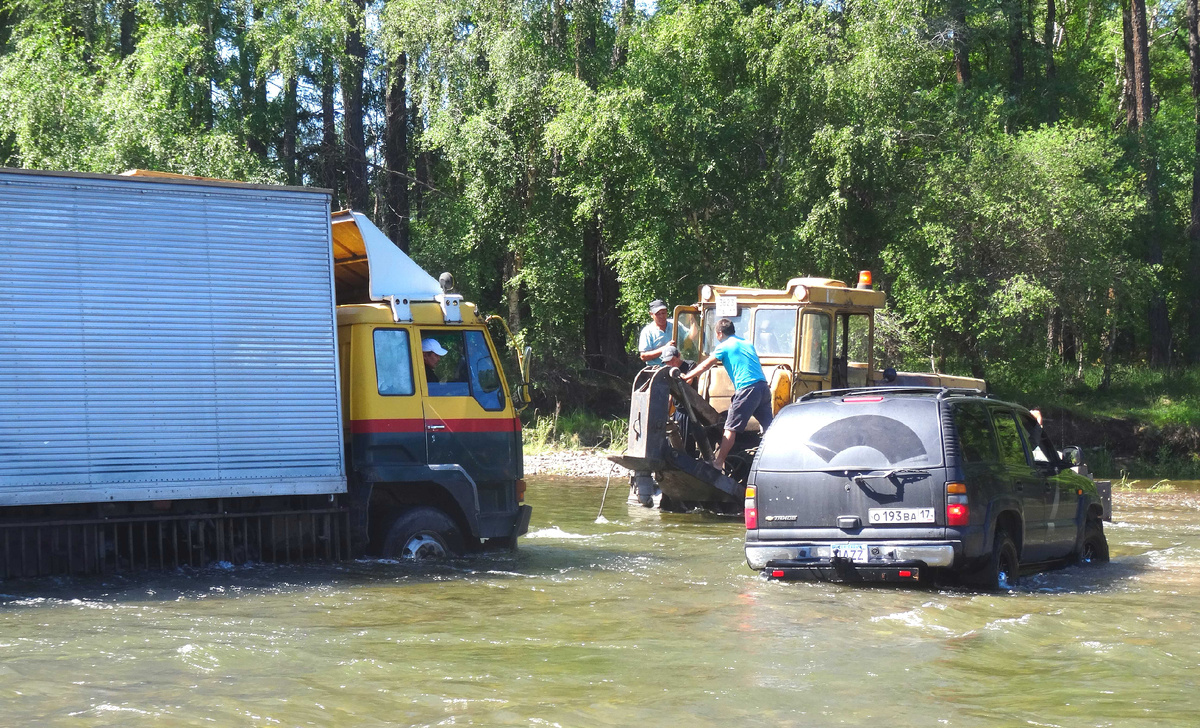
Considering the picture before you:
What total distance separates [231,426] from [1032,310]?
1919 cm

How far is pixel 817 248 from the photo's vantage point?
85.0 feet

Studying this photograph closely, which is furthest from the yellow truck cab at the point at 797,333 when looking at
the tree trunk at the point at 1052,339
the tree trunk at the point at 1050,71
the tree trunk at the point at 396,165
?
the tree trunk at the point at 1050,71

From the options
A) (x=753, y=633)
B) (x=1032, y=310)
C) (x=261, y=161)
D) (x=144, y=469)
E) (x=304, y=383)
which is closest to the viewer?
(x=753, y=633)

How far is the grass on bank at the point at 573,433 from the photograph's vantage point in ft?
82.1

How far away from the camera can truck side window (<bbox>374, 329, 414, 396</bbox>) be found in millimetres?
10578

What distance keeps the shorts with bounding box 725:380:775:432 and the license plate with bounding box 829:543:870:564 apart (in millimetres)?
4555

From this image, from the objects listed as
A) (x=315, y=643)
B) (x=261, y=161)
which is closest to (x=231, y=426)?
(x=315, y=643)

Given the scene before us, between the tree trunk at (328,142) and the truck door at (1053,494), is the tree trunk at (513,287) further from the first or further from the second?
the truck door at (1053,494)

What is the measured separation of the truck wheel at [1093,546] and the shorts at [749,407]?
3769 mm

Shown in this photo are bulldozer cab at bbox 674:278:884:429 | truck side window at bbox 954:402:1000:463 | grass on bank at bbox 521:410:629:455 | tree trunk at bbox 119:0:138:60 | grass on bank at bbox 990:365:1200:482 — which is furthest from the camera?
tree trunk at bbox 119:0:138:60

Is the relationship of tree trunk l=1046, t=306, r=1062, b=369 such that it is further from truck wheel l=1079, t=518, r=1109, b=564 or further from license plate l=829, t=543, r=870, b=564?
license plate l=829, t=543, r=870, b=564

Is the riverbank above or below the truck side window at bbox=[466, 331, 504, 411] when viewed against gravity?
below

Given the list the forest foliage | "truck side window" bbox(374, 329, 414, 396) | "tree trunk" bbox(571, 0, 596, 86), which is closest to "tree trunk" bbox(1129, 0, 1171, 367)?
the forest foliage

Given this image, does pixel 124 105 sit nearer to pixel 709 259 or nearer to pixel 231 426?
pixel 709 259
